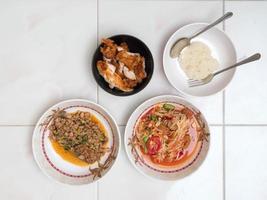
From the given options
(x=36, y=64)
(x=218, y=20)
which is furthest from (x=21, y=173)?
(x=218, y=20)

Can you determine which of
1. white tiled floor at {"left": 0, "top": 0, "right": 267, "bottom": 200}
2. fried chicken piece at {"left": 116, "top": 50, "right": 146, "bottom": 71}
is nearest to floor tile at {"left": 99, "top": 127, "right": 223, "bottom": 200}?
white tiled floor at {"left": 0, "top": 0, "right": 267, "bottom": 200}

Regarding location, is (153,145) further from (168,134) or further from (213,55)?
(213,55)

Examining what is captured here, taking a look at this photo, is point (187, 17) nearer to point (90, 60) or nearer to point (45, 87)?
point (90, 60)

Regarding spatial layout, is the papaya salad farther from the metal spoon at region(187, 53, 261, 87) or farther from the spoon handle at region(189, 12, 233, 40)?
the spoon handle at region(189, 12, 233, 40)

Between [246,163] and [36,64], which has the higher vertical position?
[36,64]

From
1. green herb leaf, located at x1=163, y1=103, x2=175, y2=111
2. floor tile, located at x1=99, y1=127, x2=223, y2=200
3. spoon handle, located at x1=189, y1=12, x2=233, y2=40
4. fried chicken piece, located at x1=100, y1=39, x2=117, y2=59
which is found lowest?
floor tile, located at x1=99, y1=127, x2=223, y2=200

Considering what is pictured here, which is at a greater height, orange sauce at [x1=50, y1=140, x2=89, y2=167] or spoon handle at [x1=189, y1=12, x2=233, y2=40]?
spoon handle at [x1=189, y1=12, x2=233, y2=40]
